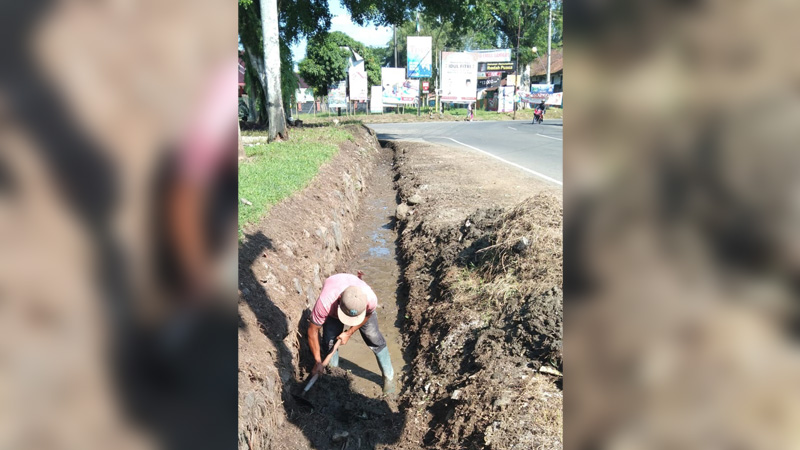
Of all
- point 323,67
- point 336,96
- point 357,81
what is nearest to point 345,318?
point 357,81

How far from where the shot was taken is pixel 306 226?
788 centimetres

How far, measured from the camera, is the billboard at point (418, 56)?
1647 inches

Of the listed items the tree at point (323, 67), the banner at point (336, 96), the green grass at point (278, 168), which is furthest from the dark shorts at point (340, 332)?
the banner at point (336, 96)

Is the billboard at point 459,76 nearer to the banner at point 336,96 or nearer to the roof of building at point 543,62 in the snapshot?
the banner at point 336,96

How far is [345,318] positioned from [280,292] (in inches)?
38.8

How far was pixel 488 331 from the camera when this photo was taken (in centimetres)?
570

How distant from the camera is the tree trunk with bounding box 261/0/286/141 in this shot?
1435 centimetres

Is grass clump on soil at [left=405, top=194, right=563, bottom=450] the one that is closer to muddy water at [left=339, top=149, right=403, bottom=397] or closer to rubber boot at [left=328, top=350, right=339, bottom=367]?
muddy water at [left=339, top=149, right=403, bottom=397]
